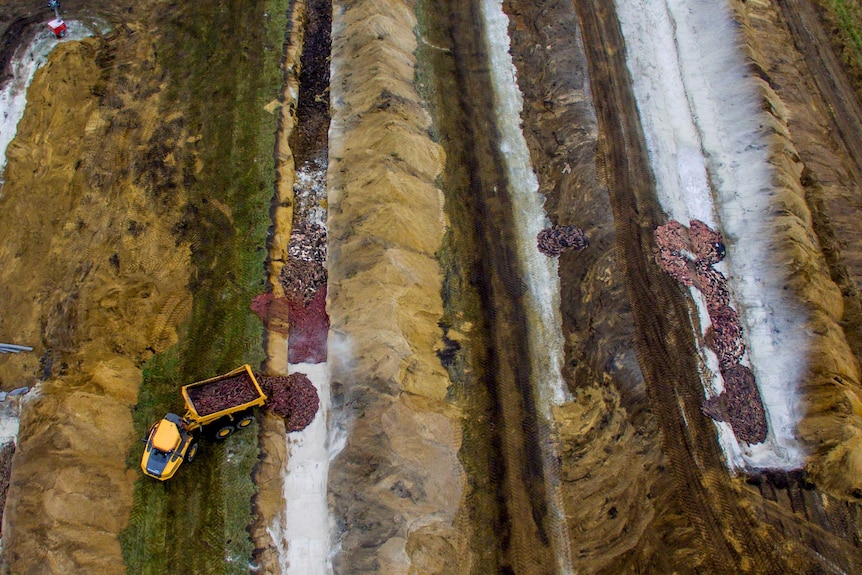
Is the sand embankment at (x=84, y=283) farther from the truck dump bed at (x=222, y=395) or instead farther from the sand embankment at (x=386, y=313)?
the sand embankment at (x=386, y=313)

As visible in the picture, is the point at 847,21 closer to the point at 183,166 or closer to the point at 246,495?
the point at 183,166

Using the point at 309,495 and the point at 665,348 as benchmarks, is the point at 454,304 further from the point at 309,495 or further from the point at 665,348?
the point at 309,495

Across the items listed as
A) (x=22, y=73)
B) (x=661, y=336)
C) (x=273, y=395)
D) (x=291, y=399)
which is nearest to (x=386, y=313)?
(x=291, y=399)

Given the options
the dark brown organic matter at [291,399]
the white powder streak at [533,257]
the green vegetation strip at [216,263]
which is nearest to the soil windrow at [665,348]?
the white powder streak at [533,257]

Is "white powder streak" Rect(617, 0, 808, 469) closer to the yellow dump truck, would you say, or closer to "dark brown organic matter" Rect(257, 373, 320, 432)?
"dark brown organic matter" Rect(257, 373, 320, 432)

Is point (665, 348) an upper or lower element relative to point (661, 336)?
lower
